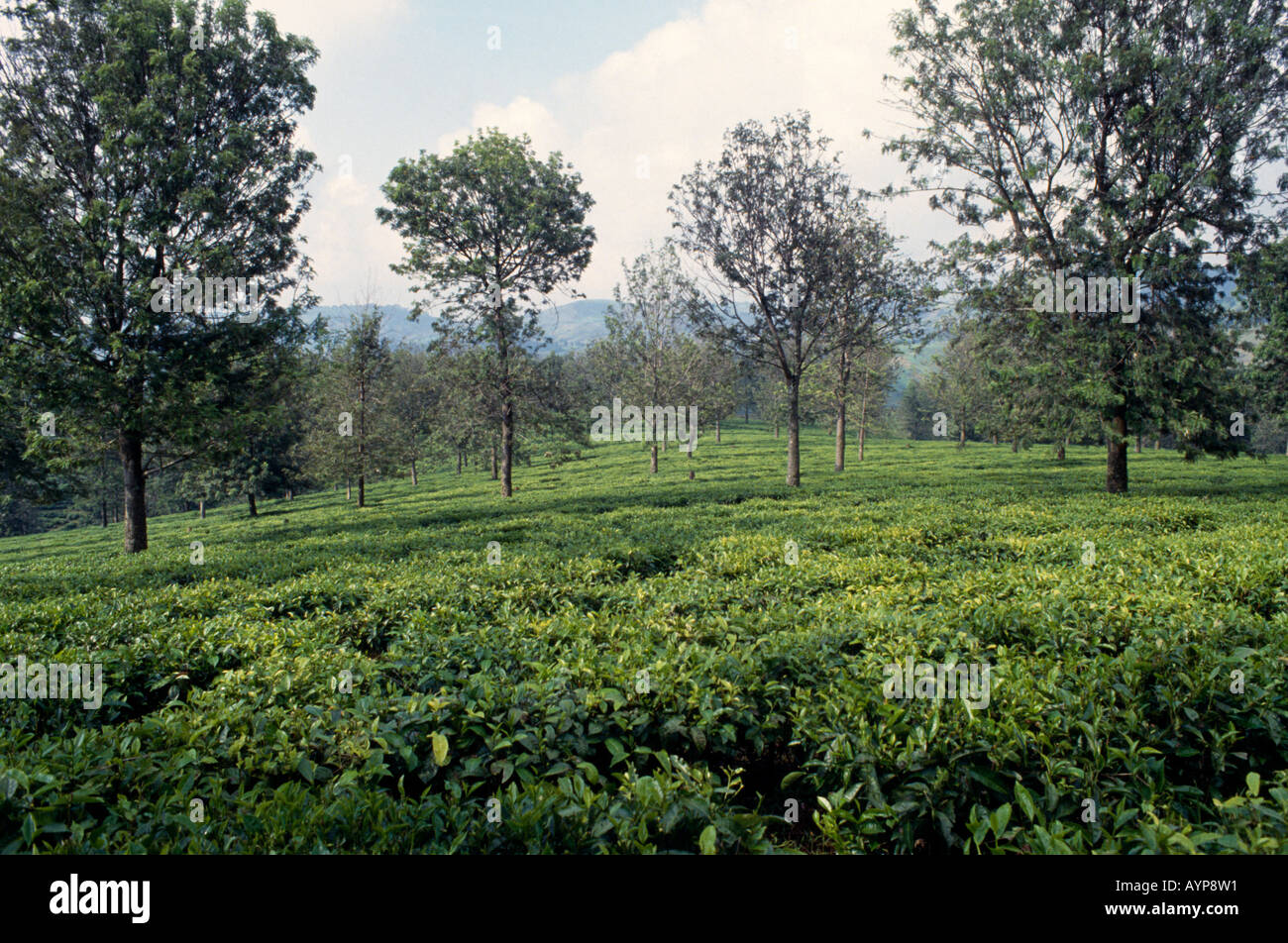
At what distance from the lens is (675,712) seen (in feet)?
14.9

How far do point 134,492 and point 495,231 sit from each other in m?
17.2

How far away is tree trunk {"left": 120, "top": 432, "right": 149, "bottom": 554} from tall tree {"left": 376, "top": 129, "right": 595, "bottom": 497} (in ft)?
42.1

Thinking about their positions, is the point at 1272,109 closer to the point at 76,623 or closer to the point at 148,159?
the point at 76,623

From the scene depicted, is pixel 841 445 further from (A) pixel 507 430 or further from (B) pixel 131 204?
(B) pixel 131 204

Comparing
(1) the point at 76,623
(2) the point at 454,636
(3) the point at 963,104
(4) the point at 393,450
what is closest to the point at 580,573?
(2) the point at 454,636

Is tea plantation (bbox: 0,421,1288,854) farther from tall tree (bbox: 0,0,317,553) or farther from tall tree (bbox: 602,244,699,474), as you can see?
tall tree (bbox: 602,244,699,474)

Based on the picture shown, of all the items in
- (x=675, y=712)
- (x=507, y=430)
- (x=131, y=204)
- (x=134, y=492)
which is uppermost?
(x=131, y=204)

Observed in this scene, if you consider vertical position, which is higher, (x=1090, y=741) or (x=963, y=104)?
(x=963, y=104)

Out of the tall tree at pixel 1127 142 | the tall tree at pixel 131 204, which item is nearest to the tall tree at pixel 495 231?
the tall tree at pixel 131 204

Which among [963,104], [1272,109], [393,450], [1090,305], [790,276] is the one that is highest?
[963,104]

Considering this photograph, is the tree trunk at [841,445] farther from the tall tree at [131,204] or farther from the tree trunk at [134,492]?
the tree trunk at [134,492]

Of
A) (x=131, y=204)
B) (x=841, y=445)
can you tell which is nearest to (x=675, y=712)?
(x=131, y=204)

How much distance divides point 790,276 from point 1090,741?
25210 millimetres

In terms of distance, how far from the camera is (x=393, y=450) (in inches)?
1444
